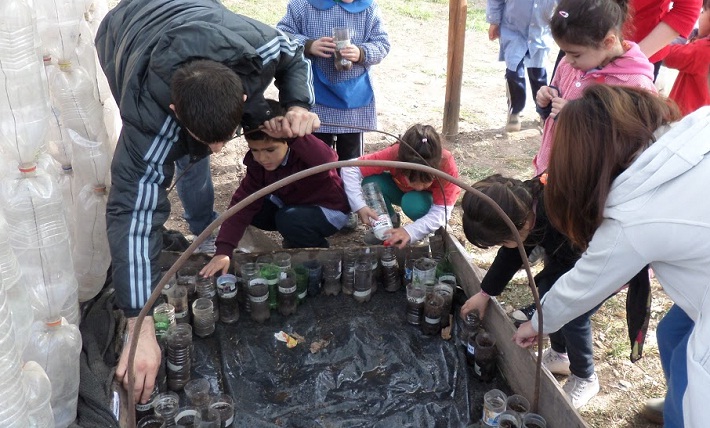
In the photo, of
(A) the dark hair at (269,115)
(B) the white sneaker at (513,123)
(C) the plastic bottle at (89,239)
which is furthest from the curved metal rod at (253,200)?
(B) the white sneaker at (513,123)

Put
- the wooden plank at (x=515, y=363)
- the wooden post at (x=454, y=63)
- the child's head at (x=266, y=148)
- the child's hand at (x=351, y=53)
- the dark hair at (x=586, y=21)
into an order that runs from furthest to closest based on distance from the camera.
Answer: the wooden post at (x=454, y=63), the child's hand at (x=351, y=53), the child's head at (x=266, y=148), the dark hair at (x=586, y=21), the wooden plank at (x=515, y=363)

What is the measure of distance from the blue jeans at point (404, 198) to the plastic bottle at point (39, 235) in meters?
1.89

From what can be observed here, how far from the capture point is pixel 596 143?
1652mm

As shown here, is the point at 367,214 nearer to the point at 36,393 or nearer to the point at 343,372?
the point at 343,372

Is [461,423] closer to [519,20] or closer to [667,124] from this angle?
[667,124]

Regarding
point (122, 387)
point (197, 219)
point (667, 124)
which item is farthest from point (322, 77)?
point (667, 124)

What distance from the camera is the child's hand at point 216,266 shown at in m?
3.06

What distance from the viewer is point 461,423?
8.36 feet

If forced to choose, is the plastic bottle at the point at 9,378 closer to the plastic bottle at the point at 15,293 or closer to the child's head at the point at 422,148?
the plastic bottle at the point at 15,293

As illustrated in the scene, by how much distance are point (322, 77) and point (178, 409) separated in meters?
2.22

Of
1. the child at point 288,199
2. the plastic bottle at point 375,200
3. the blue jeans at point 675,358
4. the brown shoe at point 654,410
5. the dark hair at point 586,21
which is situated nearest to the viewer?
the blue jeans at point 675,358

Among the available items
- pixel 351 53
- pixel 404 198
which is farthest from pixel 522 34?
pixel 404 198

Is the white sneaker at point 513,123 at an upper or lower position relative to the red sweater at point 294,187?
lower


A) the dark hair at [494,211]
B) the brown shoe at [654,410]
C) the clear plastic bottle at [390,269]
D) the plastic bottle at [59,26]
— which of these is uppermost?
the plastic bottle at [59,26]
